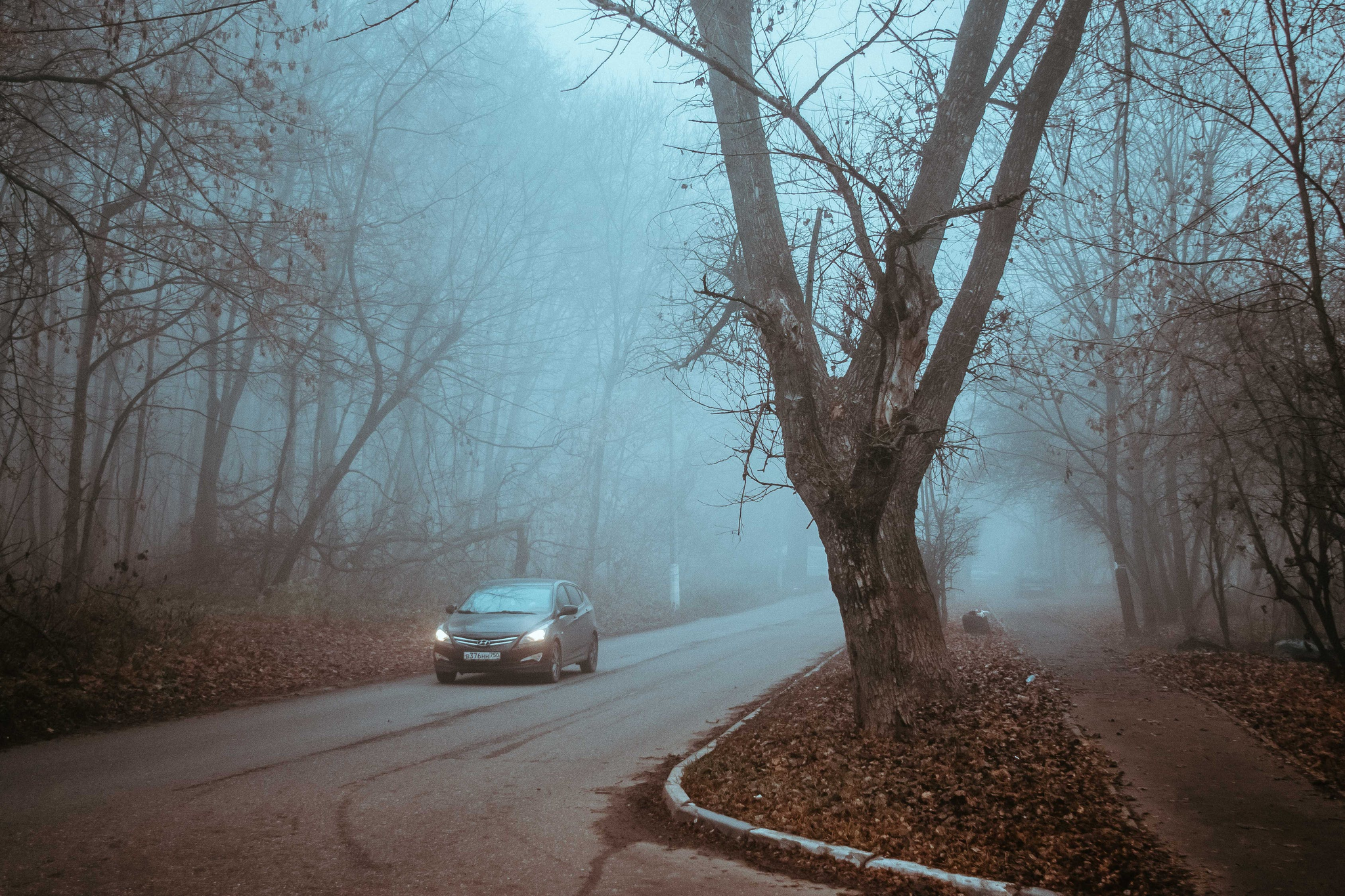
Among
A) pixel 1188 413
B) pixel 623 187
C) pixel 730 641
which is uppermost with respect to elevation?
pixel 623 187

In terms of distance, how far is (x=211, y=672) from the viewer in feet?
38.9

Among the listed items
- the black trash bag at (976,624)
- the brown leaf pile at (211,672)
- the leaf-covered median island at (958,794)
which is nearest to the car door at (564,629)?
the brown leaf pile at (211,672)

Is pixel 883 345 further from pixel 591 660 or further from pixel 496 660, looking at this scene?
pixel 591 660

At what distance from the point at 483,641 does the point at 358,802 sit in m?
7.15

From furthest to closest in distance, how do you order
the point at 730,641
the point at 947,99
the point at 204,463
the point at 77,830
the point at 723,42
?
the point at 730,641, the point at 204,463, the point at 723,42, the point at 947,99, the point at 77,830

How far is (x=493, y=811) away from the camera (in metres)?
6.33

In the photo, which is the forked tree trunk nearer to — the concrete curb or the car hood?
the concrete curb

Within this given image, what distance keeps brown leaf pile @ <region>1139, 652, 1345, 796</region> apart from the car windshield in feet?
31.5

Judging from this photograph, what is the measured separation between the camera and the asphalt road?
4.86 meters

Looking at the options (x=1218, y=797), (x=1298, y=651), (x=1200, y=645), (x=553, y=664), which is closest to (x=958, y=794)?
(x=1218, y=797)

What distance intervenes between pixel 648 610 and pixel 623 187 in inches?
636

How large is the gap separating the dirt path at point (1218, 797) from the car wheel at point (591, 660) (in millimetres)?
8224

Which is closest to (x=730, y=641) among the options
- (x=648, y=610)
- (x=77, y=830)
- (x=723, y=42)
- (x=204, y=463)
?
(x=648, y=610)

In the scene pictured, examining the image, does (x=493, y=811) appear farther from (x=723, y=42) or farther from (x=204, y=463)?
(x=204, y=463)
